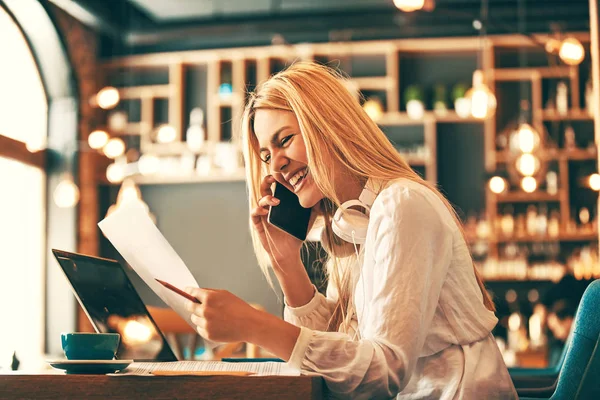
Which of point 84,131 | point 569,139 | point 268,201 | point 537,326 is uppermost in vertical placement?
point 84,131

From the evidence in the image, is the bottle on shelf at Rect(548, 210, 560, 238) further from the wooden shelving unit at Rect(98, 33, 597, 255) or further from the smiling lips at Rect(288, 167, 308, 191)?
the smiling lips at Rect(288, 167, 308, 191)

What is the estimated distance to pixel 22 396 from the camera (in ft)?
3.68

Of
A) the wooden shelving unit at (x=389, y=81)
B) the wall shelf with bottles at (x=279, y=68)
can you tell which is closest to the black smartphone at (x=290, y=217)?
the wooden shelving unit at (x=389, y=81)

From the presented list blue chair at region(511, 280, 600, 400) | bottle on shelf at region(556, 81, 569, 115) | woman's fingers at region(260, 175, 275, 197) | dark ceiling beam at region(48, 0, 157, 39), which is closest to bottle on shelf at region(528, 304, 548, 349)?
bottle on shelf at region(556, 81, 569, 115)

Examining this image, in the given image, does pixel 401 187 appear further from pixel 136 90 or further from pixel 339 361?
pixel 136 90

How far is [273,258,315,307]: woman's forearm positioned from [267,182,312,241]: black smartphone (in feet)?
0.23

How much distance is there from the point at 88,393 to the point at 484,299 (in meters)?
0.84

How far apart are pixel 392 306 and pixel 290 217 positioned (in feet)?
1.86

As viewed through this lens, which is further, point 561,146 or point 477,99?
point 561,146

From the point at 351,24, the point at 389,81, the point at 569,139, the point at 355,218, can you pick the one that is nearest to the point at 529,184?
the point at 569,139

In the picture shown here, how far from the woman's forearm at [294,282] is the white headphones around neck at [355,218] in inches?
9.0

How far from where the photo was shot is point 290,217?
5.93 feet

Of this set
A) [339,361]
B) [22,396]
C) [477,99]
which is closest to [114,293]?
[22,396]

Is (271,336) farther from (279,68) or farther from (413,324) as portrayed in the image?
(279,68)
